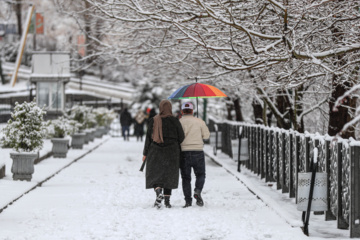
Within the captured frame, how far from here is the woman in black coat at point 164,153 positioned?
1266 cm

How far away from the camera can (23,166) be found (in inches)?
664

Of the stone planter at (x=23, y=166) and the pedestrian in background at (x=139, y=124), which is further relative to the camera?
the pedestrian in background at (x=139, y=124)

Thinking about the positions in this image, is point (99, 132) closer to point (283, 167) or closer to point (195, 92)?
point (195, 92)

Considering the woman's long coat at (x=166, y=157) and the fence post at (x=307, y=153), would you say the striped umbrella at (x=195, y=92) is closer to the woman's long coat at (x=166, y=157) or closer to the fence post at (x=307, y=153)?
the woman's long coat at (x=166, y=157)

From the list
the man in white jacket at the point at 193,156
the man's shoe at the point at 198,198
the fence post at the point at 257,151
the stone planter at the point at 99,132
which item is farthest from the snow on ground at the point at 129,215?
the stone planter at the point at 99,132

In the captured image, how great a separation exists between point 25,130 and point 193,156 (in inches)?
238

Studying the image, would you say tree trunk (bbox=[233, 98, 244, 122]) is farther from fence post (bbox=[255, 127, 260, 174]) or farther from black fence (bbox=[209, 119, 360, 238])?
fence post (bbox=[255, 127, 260, 174])

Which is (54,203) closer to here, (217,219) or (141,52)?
(217,219)

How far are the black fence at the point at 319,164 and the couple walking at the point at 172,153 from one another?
6.38 ft

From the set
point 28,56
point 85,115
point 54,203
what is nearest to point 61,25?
point 28,56

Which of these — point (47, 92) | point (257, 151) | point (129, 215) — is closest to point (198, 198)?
point (129, 215)

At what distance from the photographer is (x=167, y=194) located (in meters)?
12.8

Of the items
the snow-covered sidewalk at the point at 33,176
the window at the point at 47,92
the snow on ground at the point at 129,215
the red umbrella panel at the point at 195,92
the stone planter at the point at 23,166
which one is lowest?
the snow on ground at the point at 129,215

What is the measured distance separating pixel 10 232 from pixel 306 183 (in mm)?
4315
